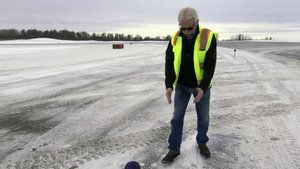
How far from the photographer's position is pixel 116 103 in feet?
24.4

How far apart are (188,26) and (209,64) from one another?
479mm

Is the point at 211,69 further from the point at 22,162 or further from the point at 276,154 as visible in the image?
the point at 22,162

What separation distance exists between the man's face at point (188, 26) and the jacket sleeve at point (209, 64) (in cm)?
26

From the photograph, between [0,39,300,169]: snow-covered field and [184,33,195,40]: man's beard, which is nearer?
[184,33,195,40]: man's beard

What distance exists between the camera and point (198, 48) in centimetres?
376

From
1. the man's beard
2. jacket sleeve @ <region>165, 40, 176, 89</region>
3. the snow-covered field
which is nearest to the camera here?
the man's beard

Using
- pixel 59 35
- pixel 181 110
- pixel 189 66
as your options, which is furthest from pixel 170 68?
pixel 59 35

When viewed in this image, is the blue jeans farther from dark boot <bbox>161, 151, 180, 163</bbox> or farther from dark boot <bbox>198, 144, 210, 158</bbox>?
dark boot <bbox>198, 144, 210, 158</bbox>

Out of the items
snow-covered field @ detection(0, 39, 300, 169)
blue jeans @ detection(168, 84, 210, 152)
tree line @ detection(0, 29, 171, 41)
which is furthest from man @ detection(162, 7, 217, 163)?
tree line @ detection(0, 29, 171, 41)

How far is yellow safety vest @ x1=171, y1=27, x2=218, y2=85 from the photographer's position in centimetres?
373

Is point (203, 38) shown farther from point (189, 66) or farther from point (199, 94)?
point (199, 94)

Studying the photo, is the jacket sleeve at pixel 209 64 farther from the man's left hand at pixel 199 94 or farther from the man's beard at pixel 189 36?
the man's beard at pixel 189 36

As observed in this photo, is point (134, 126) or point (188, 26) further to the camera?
point (134, 126)

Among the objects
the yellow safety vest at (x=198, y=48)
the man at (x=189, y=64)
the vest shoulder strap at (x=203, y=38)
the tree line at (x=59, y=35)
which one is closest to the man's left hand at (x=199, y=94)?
the man at (x=189, y=64)
